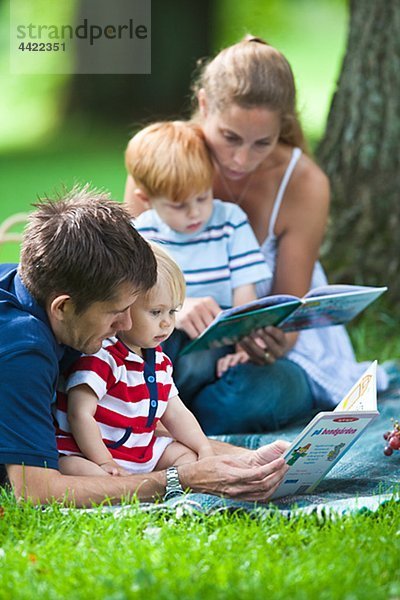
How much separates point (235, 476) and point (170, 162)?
142 centimetres

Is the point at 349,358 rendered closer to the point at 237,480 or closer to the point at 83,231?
the point at 237,480

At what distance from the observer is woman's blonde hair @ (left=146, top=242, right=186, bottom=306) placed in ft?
10.5

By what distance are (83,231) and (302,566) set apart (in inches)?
42.6

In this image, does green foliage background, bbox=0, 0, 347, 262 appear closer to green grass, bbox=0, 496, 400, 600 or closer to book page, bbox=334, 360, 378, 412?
book page, bbox=334, 360, 378, 412

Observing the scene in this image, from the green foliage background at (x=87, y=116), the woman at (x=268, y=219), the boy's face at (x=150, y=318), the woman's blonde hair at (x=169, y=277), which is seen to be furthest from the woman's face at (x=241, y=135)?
the green foliage background at (x=87, y=116)

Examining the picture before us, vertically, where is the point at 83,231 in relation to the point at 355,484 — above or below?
above

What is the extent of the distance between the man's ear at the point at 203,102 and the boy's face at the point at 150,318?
1320mm

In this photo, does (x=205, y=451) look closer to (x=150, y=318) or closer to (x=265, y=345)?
(x=150, y=318)

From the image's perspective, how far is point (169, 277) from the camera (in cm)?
322

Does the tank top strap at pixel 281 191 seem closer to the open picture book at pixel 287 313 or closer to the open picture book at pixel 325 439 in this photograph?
the open picture book at pixel 287 313

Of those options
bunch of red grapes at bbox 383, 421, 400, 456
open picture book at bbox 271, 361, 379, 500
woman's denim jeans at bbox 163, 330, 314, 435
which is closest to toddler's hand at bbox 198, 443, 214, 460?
open picture book at bbox 271, 361, 379, 500

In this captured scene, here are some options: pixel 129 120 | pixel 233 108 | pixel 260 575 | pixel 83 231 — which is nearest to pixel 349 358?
pixel 233 108

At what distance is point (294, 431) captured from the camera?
13.8 ft

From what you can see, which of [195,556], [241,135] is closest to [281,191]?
[241,135]
